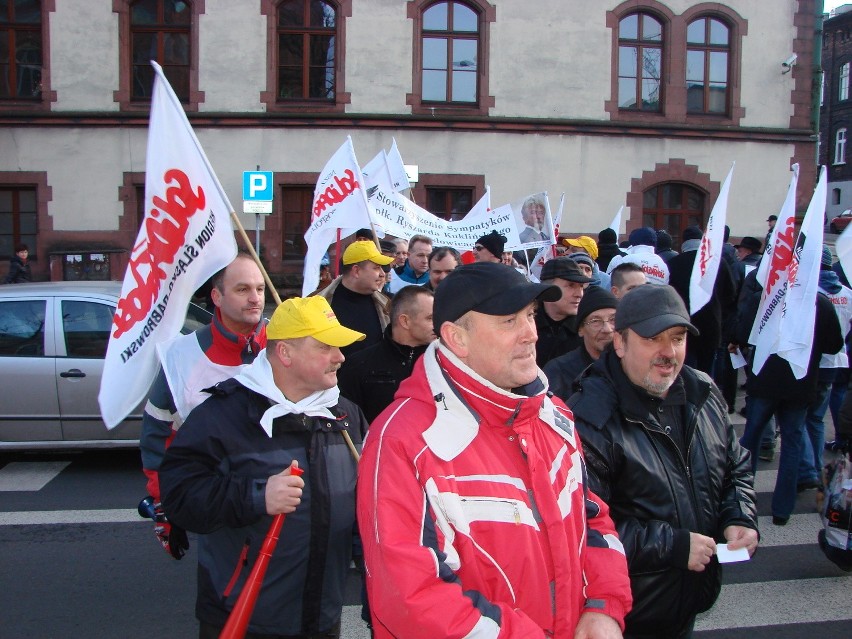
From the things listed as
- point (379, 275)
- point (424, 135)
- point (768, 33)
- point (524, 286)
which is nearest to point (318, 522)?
point (524, 286)

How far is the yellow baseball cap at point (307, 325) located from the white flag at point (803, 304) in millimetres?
3841

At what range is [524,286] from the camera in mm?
2166

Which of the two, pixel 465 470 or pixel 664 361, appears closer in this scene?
pixel 465 470

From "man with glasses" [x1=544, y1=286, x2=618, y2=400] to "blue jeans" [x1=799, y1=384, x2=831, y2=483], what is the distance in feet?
10.1

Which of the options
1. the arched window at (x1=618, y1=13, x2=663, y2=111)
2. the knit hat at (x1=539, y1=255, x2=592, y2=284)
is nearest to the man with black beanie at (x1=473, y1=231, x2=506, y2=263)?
the knit hat at (x1=539, y1=255, x2=592, y2=284)

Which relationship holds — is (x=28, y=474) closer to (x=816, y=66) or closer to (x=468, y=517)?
(x=468, y=517)

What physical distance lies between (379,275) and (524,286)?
11.4 ft

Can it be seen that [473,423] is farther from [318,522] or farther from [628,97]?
[628,97]

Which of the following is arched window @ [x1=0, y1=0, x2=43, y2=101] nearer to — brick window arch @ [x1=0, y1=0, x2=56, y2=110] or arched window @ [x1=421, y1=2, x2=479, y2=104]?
brick window arch @ [x1=0, y1=0, x2=56, y2=110]

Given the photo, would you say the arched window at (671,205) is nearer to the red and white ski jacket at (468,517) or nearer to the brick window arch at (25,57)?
the brick window arch at (25,57)

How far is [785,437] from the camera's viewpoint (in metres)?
5.85

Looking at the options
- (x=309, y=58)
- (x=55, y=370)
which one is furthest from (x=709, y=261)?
(x=309, y=58)

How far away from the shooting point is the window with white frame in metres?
49.4

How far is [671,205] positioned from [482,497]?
1868 centimetres
